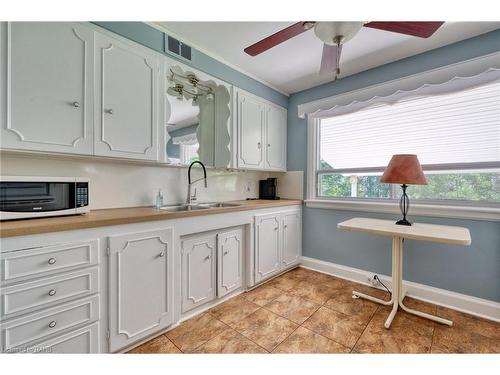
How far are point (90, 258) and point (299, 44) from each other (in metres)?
2.28

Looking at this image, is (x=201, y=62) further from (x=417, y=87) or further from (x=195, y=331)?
(x=195, y=331)

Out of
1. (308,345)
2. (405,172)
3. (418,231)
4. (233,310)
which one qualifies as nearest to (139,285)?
(233,310)

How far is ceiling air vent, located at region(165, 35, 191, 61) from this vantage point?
1.81m

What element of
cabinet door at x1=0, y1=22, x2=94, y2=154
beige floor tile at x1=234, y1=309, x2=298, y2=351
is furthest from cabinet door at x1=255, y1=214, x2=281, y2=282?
cabinet door at x1=0, y1=22, x2=94, y2=154

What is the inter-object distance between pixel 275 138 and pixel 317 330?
215 centimetres

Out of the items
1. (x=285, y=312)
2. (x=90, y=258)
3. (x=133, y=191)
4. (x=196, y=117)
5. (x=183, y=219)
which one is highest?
(x=196, y=117)

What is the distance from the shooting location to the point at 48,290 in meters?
1.10

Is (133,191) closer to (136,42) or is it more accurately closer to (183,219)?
(183,219)

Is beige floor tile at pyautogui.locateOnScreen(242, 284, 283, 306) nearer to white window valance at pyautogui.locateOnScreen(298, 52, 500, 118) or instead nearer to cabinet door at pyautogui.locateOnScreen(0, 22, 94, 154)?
cabinet door at pyautogui.locateOnScreen(0, 22, 94, 154)

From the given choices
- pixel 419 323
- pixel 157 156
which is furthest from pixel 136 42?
pixel 419 323

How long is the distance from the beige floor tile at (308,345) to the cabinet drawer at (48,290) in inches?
47.7

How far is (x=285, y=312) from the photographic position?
1881mm

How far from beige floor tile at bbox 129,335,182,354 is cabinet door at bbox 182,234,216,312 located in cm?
26
